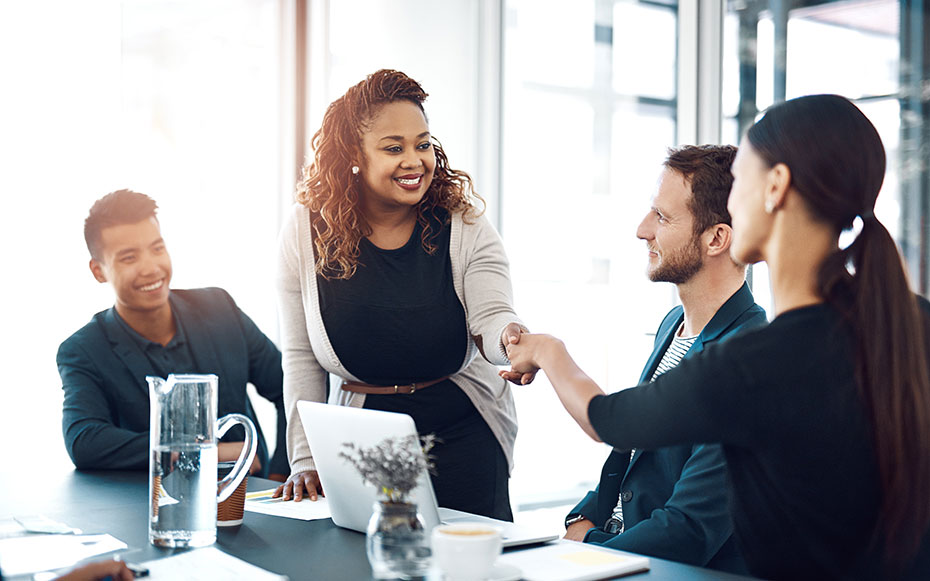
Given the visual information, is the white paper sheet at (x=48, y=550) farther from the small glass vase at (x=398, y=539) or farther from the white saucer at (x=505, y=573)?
the white saucer at (x=505, y=573)

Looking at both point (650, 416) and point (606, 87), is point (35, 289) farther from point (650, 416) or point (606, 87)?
point (650, 416)

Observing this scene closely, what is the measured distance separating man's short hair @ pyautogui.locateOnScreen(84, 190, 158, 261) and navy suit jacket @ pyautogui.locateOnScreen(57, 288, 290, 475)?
0.20 metres

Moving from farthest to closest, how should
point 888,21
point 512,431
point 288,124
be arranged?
point 288,124
point 888,21
point 512,431

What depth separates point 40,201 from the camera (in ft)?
11.6

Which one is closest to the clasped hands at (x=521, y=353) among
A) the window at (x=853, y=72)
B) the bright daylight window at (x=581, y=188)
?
the window at (x=853, y=72)

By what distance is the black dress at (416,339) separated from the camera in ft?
6.98

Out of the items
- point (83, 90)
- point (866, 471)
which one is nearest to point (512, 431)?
point (866, 471)

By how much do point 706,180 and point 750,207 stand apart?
25.9 inches

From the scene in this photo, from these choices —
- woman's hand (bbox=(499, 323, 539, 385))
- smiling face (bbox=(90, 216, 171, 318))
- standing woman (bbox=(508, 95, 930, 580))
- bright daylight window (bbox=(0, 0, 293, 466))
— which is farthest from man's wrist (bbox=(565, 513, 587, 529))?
bright daylight window (bbox=(0, 0, 293, 466))

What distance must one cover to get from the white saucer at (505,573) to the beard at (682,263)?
85 centimetres

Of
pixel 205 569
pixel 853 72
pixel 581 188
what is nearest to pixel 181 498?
pixel 205 569

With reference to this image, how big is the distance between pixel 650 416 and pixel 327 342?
1043 millimetres

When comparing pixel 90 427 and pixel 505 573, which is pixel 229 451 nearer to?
pixel 90 427

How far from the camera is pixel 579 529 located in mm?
1983
